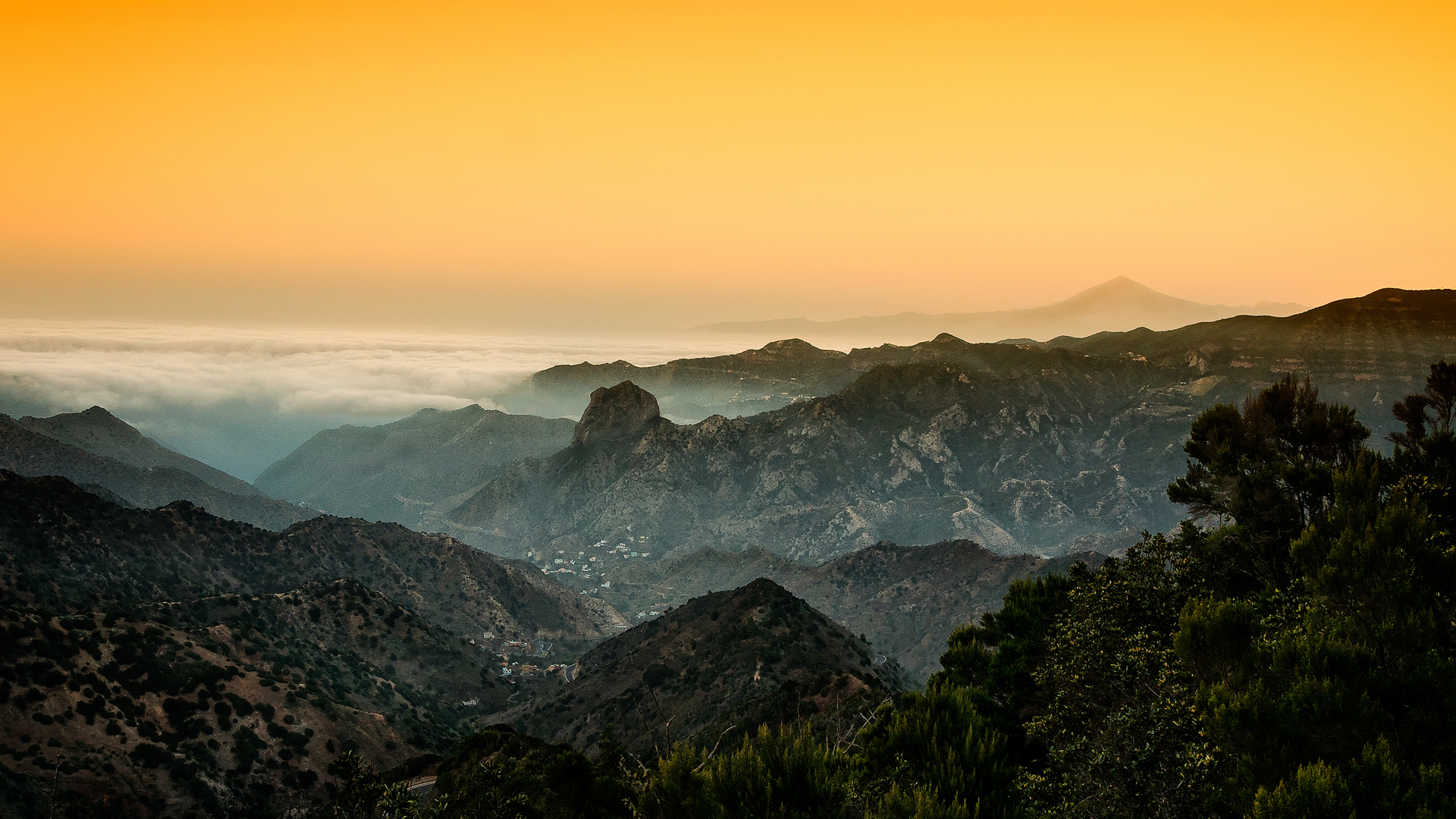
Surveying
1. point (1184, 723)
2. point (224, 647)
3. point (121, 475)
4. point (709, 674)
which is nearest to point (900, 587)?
point (709, 674)

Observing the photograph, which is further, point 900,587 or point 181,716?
point 900,587

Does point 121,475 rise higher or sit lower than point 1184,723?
lower

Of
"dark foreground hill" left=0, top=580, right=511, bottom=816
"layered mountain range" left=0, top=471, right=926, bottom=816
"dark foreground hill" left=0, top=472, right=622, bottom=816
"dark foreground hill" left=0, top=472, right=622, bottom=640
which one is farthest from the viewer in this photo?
"dark foreground hill" left=0, top=472, right=622, bottom=640

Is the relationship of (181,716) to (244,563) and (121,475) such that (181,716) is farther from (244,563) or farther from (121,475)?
(121,475)

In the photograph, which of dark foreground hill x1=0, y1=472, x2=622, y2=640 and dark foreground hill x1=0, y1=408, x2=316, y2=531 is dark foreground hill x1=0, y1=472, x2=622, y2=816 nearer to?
dark foreground hill x1=0, y1=472, x2=622, y2=640

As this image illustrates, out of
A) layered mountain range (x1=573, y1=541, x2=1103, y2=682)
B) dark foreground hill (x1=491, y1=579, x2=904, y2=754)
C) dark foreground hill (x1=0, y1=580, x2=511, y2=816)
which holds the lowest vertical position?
layered mountain range (x1=573, y1=541, x2=1103, y2=682)

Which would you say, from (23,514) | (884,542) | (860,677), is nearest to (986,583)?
(884,542)

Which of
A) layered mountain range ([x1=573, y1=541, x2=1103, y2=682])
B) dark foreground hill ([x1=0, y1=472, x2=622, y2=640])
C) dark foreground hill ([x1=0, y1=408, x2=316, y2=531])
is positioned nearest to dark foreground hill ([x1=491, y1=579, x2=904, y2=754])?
layered mountain range ([x1=573, y1=541, x2=1103, y2=682])
